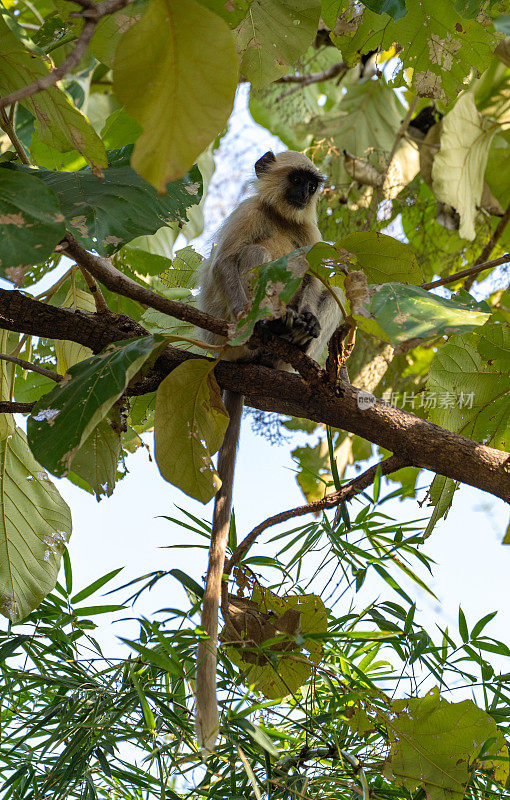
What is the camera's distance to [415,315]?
783 millimetres

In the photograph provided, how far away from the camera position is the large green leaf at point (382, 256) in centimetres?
100

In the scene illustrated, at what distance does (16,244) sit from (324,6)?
986mm

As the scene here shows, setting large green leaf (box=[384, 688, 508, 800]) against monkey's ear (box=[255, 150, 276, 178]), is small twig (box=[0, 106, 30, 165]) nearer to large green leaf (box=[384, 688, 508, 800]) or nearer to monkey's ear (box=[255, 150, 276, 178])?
large green leaf (box=[384, 688, 508, 800])

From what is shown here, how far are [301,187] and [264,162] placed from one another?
27 centimetres

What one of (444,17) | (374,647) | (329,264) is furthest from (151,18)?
(374,647)

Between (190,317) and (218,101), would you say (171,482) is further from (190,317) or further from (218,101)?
(218,101)

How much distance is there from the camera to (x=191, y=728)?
1.27 meters

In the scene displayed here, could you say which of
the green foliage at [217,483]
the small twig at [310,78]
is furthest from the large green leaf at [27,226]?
the small twig at [310,78]

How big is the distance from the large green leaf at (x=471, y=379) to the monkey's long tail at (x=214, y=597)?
0.50 metres

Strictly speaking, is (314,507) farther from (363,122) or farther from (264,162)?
(363,122)

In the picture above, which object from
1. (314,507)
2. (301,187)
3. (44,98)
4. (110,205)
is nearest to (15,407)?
(110,205)

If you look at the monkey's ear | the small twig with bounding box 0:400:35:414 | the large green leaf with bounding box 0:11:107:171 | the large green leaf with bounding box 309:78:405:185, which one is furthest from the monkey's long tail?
the large green leaf with bounding box 309:78:405:185

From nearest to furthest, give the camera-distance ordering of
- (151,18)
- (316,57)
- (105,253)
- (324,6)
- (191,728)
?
(151,18) → (105,253) → (191,728) → (324,6) → (316,57)

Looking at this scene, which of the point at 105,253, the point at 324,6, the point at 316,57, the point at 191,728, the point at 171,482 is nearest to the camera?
the point at 105,253
